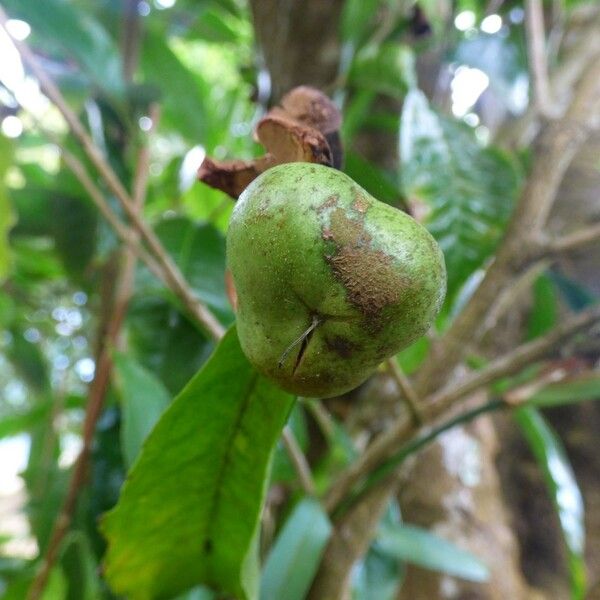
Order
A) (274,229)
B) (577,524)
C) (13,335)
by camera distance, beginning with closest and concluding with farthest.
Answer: (274,229) → (577,524) → (13,335)

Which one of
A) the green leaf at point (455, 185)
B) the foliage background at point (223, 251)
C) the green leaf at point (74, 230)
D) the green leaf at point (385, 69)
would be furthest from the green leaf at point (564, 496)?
the green leaf at point (74, 230)

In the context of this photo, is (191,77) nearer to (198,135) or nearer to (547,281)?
(198,135)

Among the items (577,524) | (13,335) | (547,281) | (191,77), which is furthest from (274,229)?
(13,335)

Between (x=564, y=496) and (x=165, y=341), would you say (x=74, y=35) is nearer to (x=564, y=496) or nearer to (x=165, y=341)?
(x=165, y=341)

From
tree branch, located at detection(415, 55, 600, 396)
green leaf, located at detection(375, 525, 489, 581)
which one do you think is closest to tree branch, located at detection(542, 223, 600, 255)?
tree branch, located at detection(415, 55, 600, 396)

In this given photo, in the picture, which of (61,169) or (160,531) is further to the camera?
(61,169)

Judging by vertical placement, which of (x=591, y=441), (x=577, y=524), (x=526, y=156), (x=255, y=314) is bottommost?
(x=591, y=441)
